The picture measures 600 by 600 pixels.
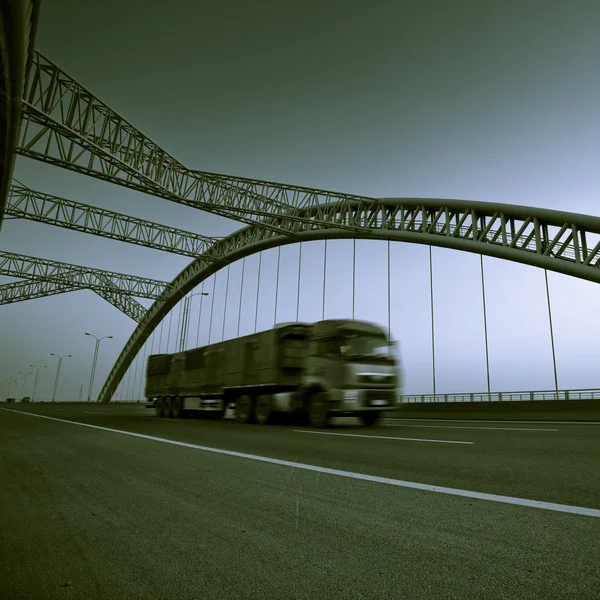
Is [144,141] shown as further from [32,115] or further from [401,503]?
[401,503]

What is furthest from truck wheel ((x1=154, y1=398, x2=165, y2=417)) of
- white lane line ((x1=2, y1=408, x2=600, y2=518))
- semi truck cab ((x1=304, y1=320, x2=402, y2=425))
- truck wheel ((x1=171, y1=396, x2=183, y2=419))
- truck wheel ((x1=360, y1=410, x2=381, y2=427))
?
white lane line ((x1=2, y1=408, x2=600, y2=518))

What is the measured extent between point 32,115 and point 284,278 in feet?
102

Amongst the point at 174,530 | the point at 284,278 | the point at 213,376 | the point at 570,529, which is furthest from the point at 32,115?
the point at 284,278

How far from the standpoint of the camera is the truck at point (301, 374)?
13883mm

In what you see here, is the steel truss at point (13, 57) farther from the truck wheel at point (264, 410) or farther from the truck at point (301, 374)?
the truck wheel at point (264, 410)

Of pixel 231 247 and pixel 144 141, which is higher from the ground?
pixel 231 247

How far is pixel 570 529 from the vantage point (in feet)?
10.5

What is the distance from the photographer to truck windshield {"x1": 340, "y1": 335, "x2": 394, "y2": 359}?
46.5 ft

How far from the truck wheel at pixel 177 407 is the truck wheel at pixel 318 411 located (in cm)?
1164

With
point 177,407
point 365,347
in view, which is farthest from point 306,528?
point 177,407

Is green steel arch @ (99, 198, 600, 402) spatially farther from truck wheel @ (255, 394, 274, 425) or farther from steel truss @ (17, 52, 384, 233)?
truck wheel @ (255, 394, 274, 425)

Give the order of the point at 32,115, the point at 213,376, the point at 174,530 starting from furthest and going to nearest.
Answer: the point at 213,376, the point at 32,115, the point at 174,530

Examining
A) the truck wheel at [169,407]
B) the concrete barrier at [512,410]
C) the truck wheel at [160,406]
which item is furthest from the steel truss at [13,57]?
the truck wheel at [160,406]

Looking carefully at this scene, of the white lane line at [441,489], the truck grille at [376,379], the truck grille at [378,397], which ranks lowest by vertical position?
the white lane line at [441,489]
